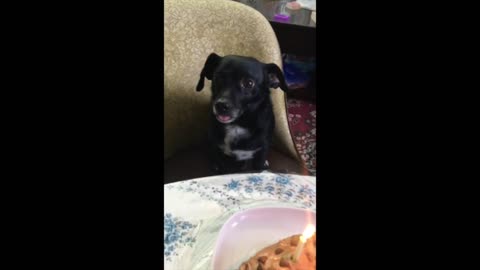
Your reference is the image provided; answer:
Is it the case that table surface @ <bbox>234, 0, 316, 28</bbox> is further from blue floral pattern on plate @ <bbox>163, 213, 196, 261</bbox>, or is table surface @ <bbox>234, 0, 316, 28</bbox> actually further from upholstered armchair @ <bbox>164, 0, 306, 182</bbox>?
blue floral pattern on plate @ <bbox>163, 213, 196, 261</bbox>

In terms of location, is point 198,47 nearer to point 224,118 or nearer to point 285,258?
point 224,118

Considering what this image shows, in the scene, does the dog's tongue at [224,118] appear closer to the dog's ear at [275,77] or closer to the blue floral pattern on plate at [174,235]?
→ the dog's ear at [275,77]
